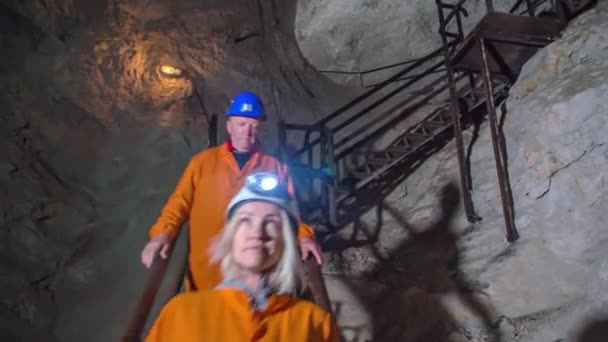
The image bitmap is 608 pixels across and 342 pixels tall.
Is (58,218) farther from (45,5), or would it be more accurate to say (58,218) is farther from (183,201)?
(183,201)

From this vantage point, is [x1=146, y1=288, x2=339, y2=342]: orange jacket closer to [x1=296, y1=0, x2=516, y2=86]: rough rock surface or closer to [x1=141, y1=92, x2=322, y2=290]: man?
[x1=141, y1=92, x2=322, y2=290]: man

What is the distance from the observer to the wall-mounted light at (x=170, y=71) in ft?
32.3

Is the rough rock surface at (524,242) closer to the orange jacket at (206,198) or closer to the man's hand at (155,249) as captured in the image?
the orange jacket at (206,198)

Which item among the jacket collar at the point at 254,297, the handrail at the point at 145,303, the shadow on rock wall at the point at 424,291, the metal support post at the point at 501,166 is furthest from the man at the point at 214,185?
the metal support post at the point at 501,166

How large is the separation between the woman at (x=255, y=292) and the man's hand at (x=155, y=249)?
1.99ft

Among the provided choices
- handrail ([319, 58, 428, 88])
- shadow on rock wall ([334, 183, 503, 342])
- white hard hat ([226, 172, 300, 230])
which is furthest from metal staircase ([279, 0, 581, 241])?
handrail ([319, 58, 428, 88])

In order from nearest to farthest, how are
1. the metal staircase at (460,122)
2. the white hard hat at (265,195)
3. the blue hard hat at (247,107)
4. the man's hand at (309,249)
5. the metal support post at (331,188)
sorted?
the white hard hat at (265,195) < the man's hand at (309,249) < the blue hard hat at (247,107) < the metal staircase at (460,122) < the metal support post at (331,188)

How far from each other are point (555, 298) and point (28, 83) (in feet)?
28.3

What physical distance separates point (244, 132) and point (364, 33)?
10082mm

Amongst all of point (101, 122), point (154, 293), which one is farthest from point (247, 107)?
point (101, 122)

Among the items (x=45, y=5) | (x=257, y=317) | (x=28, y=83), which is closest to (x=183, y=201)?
(x=257, y=317)

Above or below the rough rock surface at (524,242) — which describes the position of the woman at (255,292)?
above

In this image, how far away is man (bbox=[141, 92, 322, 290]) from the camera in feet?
9.87

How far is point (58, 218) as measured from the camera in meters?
7.43
